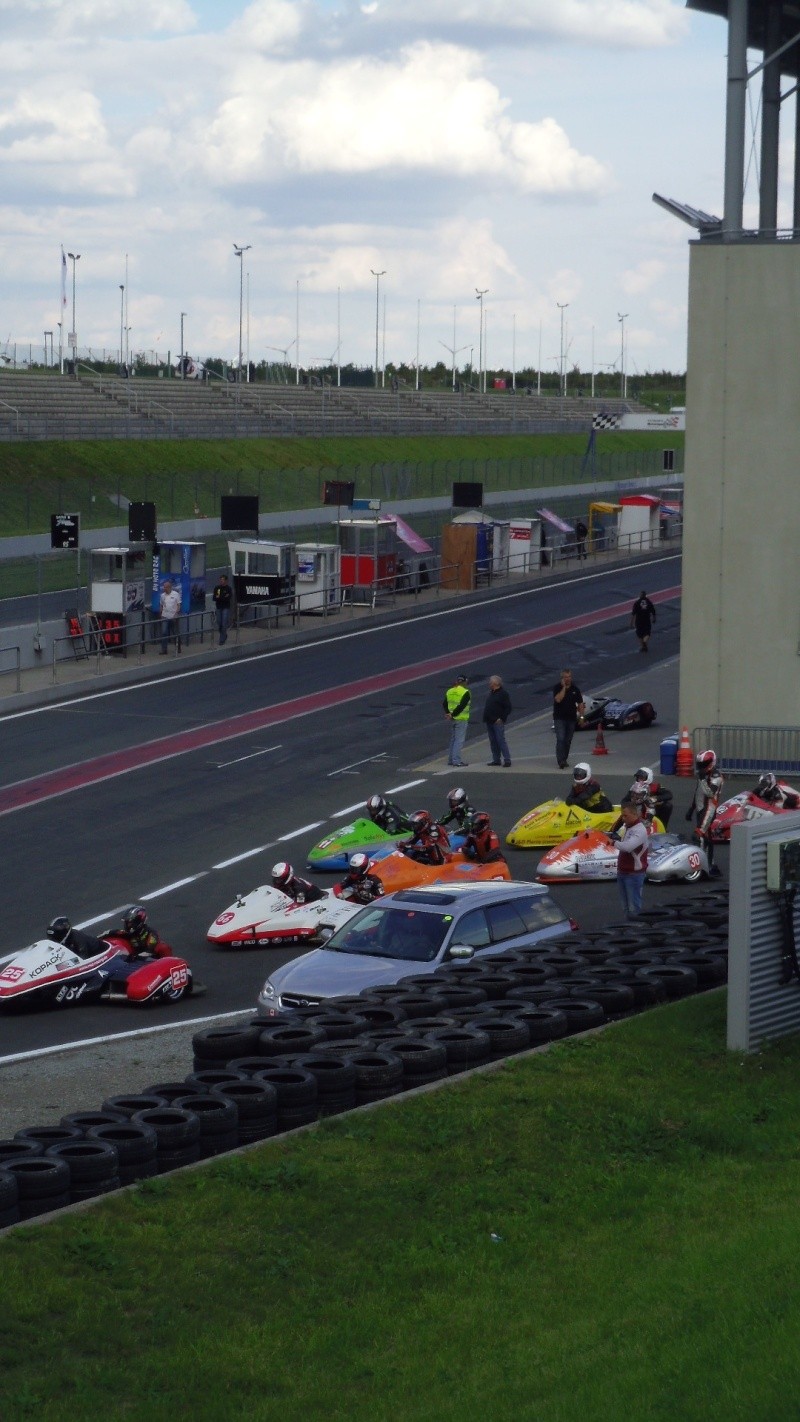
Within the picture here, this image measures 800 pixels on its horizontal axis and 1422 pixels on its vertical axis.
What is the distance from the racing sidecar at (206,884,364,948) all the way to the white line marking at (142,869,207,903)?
8.81 feet

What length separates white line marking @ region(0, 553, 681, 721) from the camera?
1475 inches

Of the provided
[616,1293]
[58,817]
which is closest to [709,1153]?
[616,1293]

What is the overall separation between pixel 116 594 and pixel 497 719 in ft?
48.7

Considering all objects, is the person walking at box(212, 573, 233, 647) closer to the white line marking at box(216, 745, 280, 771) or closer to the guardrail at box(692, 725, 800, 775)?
the white line marking at box(216, 745, 280, 771)

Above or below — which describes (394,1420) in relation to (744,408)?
below

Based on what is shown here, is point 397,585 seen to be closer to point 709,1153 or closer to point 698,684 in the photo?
point 698,684

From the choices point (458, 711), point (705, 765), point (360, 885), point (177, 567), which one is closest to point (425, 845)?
point (360, 885)

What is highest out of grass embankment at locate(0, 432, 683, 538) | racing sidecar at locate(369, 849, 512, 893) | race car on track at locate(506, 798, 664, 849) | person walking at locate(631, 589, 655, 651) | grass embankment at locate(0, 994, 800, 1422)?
grass embankment at locate(0, 432, 683, 538)

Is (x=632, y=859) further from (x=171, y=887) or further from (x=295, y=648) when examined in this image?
(x=295, y=648)

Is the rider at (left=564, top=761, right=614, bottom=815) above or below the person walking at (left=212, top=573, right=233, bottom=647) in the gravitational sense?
below

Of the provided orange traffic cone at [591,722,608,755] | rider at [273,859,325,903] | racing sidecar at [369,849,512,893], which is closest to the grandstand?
orange traffic cone at [591,722,608,755]

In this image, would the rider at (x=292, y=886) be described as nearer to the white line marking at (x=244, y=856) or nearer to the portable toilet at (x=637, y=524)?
the white line marking at (x=244, y=856)

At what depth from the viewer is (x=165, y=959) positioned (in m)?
17.9

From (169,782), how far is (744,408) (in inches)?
464
